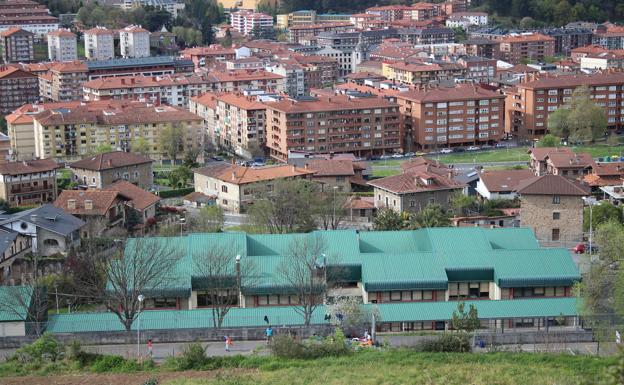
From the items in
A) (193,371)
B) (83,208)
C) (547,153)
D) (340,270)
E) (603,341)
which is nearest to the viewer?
(193,371)

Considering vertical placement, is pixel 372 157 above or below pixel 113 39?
below

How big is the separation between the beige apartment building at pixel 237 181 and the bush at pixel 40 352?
1453 centimetres

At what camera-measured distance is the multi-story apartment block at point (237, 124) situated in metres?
41.3

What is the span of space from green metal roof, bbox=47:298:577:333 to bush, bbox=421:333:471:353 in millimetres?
2109

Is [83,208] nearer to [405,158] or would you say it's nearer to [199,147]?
[199,147]

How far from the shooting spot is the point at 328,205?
26.2 m

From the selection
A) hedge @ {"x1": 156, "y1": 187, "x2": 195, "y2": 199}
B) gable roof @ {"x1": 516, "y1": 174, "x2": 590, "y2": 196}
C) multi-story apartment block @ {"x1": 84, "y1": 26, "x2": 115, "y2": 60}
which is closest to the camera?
gable roof @ {"x1": 516, "y1": 174, "x2": 590, "y2": 196}

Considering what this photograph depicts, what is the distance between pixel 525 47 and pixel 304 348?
2032 inches

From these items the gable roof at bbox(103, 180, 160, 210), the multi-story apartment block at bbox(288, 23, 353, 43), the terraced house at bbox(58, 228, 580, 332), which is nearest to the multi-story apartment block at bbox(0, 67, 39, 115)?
the gable roof at bbox(103, 180, 160, 210)

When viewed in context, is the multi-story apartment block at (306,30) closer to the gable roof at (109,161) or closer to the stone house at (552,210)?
the gable roof at (109,161)

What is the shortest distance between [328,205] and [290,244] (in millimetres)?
6969

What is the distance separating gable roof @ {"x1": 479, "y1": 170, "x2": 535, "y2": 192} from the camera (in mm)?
29375

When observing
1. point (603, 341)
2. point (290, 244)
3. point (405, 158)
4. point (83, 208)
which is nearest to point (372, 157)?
point (405, 158)

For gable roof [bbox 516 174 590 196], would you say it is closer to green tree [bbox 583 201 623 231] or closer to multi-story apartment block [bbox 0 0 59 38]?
green tree [bbox 583 201 623 231]
